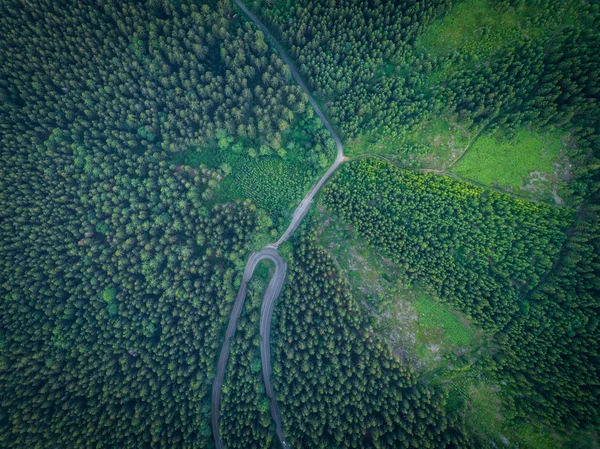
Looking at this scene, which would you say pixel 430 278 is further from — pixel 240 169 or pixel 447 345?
pixel 240 169

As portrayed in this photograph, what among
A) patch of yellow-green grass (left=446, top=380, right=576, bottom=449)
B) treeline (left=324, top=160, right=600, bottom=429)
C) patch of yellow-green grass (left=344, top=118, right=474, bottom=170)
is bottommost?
patch of yellow-green grass (left=446, top=380, right=576, bottom=449)

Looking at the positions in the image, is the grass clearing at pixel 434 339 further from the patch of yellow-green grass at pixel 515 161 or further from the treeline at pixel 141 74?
the treeline at pixel 141 74

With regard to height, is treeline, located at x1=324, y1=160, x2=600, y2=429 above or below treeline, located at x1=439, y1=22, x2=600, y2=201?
below

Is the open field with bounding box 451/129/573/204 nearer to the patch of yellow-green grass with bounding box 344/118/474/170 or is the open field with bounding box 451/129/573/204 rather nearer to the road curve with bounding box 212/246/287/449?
the patch of yellow-green grass with bounding box 344/118/474/170

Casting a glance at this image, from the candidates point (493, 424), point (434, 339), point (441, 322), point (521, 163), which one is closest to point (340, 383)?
point (434, 339)

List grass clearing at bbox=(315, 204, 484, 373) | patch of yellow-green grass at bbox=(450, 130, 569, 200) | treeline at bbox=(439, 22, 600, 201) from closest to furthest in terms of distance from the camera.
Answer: treeline at bbox=(439, 22, 600, 201), grass clearing at bbox=(315, 204, 484, 373), patch of yellow-green grass at bbox=(450, 130, 569, 200)

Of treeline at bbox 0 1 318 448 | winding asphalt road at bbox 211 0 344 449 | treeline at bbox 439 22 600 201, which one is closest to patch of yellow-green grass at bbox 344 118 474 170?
treeline at bbox 439 22 600 201

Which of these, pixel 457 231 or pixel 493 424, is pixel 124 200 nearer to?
pixel 457 231
